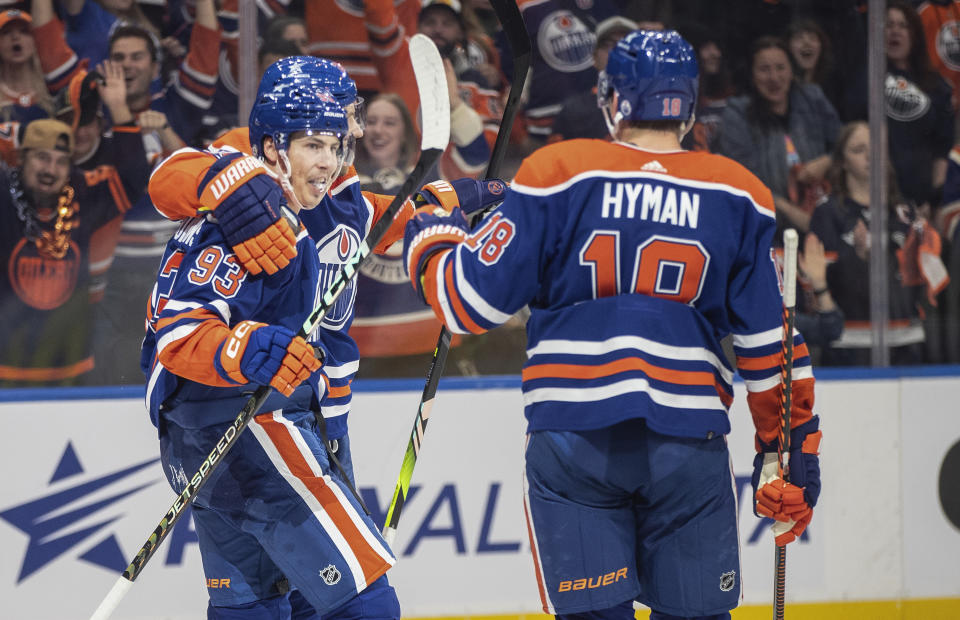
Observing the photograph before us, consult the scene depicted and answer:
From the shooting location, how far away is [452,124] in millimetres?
3359

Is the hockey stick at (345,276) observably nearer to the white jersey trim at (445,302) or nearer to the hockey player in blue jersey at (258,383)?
the hockey player in blue jersey at (258,383)

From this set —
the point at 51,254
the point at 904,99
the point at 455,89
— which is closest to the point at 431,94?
the point at 455,89

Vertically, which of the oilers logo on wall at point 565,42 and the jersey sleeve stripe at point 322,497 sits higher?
the oilers logo on wall at point 565,42

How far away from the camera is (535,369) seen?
1.76 metres

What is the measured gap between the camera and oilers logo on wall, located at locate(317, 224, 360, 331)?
227 centimetres

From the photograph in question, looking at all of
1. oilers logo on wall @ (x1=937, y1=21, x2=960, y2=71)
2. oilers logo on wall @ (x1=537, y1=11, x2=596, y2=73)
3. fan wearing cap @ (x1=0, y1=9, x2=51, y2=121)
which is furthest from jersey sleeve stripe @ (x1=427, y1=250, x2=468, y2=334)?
oilers logo on wall @ (x1=937, y1=21, x2=960, y2=71)

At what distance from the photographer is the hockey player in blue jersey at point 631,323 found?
1671mm

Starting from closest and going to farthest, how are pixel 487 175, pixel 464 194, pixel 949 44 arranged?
pixel 464 194
pixel 487 175
pixel 949 44

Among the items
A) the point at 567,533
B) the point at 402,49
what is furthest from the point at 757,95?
the point at 567,533

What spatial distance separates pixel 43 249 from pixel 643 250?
Answer: 2158 mm

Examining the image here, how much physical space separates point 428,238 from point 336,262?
1.62 ft

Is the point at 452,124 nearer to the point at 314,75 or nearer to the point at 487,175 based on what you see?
the point at 487,175

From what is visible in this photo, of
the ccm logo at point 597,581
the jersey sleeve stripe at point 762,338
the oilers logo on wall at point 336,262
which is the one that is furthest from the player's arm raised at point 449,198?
the ccm logo at point 597,581

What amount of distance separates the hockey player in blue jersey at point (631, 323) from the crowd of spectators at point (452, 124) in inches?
62.9
